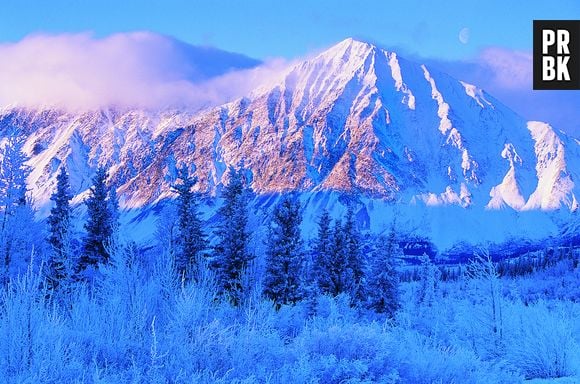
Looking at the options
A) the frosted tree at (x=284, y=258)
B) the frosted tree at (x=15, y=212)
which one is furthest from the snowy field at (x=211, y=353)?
the frosted tree at (x=15, y=212)

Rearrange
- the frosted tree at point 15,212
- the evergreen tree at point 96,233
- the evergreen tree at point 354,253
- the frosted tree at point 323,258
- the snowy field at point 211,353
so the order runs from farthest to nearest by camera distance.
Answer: the evergreen tree at point 354,253
the frosted tree at point 323,258
the evergreen tree at point 96,233
the frosted tree at point 15,212
the snowy field at point 211,353

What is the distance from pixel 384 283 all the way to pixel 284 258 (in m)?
8.00

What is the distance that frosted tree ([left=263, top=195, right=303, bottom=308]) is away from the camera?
29.5 m

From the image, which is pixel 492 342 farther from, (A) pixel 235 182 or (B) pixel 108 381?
(A) pixel 235 182

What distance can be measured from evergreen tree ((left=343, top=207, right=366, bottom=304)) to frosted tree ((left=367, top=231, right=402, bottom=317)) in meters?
1.08

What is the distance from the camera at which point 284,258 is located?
30172 millimetres

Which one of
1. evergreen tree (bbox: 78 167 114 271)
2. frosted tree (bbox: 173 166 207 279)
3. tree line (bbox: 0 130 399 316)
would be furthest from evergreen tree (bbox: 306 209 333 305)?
evergreen tree (bbox: 78 167 114 271)

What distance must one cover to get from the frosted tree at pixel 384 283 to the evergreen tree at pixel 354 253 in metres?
1.08

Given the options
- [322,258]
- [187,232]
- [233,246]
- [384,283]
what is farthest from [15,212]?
[384,283]

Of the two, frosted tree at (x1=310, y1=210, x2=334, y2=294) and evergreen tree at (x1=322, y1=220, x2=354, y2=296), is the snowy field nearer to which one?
frosted tree at (x1=310, y1=210, x2=334, y2=294)

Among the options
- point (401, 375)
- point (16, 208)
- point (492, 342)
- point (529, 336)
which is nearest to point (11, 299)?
point (401, 375)

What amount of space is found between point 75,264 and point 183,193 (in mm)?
8602

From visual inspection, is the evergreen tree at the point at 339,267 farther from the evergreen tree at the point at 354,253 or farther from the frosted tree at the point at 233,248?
the frosted tree at the point at 233,248

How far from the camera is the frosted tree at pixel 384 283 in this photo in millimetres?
34875
